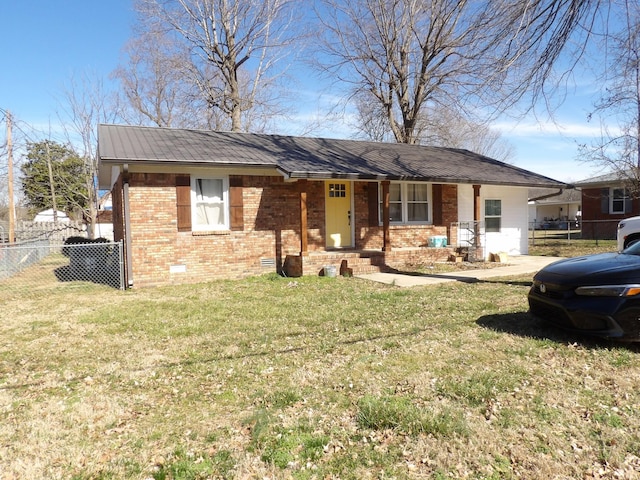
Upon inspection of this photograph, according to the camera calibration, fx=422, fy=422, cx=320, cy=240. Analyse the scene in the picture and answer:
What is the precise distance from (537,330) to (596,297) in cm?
119

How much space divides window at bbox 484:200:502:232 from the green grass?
343 inches

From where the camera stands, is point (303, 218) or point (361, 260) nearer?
point (303, 218)

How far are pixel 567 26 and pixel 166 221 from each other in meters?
8.78

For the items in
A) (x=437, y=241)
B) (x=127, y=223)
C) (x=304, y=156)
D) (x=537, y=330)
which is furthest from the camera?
(x=437, y=241)

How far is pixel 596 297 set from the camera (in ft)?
14.9

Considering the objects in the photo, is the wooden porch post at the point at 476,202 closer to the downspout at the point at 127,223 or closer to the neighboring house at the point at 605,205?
the downspout at the point at 127,223

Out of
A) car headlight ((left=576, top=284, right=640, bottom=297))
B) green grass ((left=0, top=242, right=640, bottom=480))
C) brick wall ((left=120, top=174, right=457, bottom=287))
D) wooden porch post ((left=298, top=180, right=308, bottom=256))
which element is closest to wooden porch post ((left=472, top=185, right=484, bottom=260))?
brick wall ((left=120, top=174, right=457, bottom=287))

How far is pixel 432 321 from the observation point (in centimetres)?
623

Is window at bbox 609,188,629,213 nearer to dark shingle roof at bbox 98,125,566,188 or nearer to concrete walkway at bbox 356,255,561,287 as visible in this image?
dark shingle roof at bbox 98,125,566,188

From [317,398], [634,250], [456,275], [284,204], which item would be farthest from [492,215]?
[317,398]

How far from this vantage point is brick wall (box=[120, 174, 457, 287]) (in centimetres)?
998

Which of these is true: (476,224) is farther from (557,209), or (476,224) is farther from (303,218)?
(557,209)

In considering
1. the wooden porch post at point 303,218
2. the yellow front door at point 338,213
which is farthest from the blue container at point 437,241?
the wooden porch post at point 303,218

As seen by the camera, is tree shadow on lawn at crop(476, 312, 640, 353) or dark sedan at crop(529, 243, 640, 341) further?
tree shadow on lawn at crop(476, 312, 640, 353)
